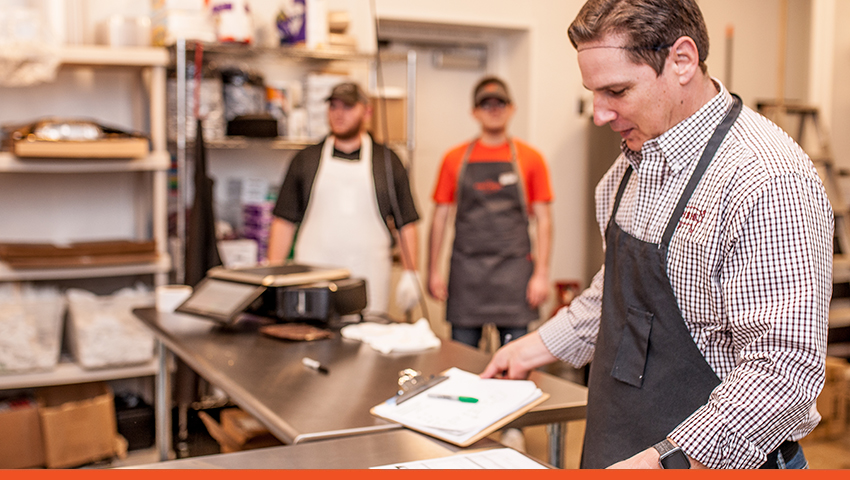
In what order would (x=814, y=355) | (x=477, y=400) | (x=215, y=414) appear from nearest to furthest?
(x=814, y=355) → (x=477, y=400) → (x=215, y=414)

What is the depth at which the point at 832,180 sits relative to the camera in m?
4.36

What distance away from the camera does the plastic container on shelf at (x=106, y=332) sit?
3.29 m

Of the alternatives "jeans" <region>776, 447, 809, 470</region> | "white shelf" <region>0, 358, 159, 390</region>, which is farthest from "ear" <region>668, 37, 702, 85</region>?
"white shelf" <region>0, 358, 159, 390</region>

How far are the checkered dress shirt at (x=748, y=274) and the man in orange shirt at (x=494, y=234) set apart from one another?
90.8 inches

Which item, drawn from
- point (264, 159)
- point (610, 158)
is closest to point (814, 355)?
point (264, 159)

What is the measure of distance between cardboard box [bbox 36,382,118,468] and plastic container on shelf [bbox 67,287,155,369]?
0.55 feet

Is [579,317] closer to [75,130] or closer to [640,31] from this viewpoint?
[640,31]

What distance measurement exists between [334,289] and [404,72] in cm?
269

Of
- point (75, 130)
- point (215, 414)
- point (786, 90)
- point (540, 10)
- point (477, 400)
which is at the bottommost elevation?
point (215, 414)

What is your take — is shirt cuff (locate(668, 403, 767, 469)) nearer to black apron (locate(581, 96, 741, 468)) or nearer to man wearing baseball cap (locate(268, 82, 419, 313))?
black apron (locate(581, 96, 741, 468))

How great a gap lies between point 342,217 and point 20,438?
146 cm

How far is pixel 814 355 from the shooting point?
103 cm

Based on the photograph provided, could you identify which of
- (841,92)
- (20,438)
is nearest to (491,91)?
(20,438)

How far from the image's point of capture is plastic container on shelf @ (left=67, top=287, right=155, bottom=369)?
3289 mm
